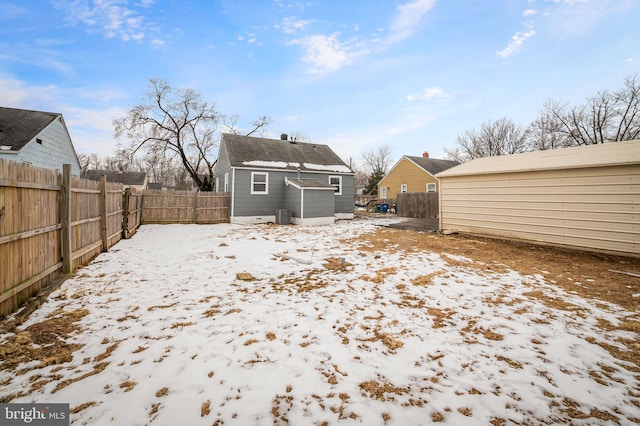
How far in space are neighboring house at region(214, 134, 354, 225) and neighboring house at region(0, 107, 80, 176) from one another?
341 inches

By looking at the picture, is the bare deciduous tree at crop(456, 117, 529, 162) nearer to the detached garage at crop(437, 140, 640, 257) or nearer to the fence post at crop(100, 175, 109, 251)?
the detached garage at crop(437, 140, 640, 257)

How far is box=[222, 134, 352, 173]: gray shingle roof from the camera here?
1587cm

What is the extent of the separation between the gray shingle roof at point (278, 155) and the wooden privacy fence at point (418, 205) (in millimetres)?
5506

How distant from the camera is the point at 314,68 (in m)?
15.8

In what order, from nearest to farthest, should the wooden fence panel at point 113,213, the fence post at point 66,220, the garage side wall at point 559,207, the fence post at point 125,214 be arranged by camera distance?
the fence post at point 66,220, the garage side wall at point 559,207, the wooden fence panel at point 113,213, the fence post at point 125,214

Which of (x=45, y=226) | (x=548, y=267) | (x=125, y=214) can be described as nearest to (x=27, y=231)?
(x=45, y=226)

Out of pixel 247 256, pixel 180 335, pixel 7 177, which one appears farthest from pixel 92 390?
pixel 247 256

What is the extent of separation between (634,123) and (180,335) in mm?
37537

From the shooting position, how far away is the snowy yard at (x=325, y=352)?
1876mm

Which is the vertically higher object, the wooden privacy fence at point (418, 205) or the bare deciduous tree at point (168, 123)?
the bare deciduous tree at point (168, 123)

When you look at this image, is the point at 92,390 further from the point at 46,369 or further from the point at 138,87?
the point at 138,87

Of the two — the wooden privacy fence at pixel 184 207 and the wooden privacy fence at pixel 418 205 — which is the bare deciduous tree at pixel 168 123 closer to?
the wooden privacy fence at pixel 184 207

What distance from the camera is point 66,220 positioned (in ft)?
15.3

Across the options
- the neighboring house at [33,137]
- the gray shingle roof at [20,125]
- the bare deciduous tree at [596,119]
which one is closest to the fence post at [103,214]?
the neighboring house at [33,137]
